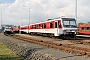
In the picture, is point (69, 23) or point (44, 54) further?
point (69, 23)

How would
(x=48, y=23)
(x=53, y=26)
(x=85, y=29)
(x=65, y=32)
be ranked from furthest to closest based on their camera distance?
(x=85, y=29) → (x=48, y=23) → (x=53, y=26) → (x=65, y=32)

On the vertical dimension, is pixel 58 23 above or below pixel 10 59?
above

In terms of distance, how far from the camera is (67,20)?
27812mm

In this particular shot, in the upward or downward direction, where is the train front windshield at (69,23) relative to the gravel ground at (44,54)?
upward

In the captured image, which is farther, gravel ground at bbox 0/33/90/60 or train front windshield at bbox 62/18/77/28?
train front windshield at bbox 62/18/77/28

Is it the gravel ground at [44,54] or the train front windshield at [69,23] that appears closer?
the gravel ground at [44,54]

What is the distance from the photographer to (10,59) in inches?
481

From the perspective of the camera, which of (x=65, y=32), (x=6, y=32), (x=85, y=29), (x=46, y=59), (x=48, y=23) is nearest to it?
(x=46, y=59)

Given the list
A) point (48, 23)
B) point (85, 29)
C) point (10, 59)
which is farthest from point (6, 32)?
point (10, 59)

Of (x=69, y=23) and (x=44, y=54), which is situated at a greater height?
(x=69, y=23)

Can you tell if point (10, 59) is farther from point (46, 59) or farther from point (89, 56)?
point (89, 56)

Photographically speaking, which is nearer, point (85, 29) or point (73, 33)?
point (73, 33)

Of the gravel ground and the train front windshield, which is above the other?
the train front windshield

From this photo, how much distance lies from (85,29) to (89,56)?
35.9m
